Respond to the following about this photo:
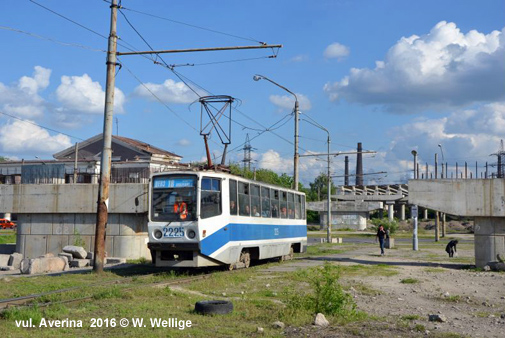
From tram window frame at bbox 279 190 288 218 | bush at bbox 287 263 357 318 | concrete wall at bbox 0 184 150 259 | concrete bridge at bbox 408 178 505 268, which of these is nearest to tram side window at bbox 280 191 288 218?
tram window frame at bbox 279 190 288 218

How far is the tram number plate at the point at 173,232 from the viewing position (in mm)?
17375

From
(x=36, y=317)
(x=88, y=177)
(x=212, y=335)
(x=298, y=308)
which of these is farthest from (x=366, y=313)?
(x=88, y=177)

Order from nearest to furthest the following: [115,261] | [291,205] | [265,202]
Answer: [265,202] < [115,261] < [291,205]

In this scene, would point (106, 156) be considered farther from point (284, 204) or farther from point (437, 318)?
point (437, 318)

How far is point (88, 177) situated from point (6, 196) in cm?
2495

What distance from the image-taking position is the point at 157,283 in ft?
51.7

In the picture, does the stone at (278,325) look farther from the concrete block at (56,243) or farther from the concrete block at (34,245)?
the concrete block at (34,245)

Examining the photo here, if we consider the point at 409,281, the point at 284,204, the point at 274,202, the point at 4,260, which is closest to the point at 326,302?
the point at 409,281

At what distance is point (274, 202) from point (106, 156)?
7.20 meters

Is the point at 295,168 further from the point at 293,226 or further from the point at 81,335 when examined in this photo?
the point at 81,335

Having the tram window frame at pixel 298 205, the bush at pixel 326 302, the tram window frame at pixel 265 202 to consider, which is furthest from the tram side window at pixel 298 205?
the bush at pixel 326 302

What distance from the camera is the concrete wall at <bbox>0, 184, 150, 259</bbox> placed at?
25469 mm

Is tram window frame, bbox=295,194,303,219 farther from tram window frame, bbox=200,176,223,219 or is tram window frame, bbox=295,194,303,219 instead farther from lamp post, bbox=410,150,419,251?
tram window frame, bbox=200,176,223,219

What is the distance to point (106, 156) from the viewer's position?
737 inches
